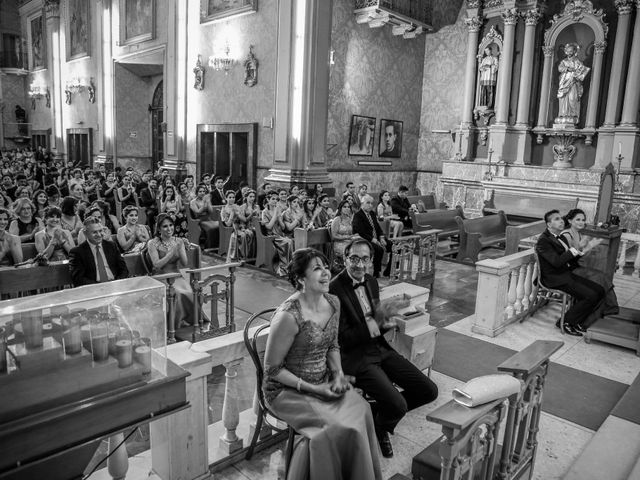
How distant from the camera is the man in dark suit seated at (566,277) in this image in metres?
5.95

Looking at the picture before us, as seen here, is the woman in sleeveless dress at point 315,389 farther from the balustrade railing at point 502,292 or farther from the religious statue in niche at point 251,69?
the religious statue in niche at point 251,69

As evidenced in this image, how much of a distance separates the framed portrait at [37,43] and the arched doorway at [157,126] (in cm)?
829

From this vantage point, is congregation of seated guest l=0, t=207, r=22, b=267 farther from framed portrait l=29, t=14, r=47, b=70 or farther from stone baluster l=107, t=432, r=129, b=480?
framed portrait l=29, t=14, r=47, b=70

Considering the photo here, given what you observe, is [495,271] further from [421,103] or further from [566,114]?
[421,103]

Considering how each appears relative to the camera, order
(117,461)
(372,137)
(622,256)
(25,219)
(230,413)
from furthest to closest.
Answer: (372,137) → (622,256) → (25,219) → (230,413) → (117,461)

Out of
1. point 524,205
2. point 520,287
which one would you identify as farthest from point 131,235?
point 524,205

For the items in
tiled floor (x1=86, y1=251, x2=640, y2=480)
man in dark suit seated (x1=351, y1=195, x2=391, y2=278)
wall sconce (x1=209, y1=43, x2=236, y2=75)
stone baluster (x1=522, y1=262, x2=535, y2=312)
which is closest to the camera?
tiled floor (x1=86, y1=251, x2=640, y2=480)

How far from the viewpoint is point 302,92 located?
40.5 feet

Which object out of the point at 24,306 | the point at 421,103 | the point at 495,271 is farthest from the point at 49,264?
the point at 421,103

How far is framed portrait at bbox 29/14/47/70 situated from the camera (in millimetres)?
24844

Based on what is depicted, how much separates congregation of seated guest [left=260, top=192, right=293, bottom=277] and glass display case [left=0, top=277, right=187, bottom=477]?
235 inches

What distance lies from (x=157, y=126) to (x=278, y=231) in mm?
13389

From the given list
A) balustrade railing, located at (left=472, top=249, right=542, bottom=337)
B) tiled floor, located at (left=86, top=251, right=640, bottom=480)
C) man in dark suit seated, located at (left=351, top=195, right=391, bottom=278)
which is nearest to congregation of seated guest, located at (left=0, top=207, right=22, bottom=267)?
tiled floor, located at (left=86, top=251, right=640, bottom=480)

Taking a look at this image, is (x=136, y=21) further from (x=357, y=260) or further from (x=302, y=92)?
(x=357, y=260)
